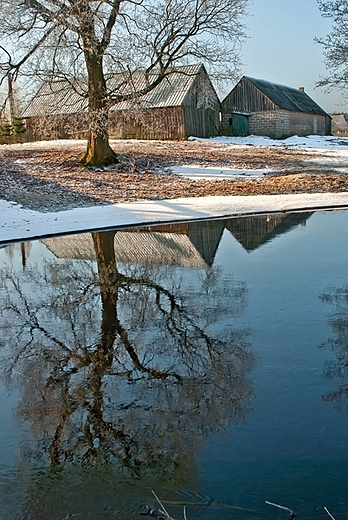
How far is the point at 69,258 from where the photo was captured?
9.38 metres

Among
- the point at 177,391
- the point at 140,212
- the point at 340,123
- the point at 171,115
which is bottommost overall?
the point at 177,391

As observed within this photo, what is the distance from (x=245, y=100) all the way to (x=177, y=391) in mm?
39037

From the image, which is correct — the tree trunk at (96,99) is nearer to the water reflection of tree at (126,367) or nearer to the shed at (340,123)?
Result: the water reflection of tree at (126,367)

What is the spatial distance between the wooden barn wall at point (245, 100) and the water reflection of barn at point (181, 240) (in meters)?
28.9

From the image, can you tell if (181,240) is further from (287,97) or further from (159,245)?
(287,97)

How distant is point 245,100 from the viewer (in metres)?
40.4

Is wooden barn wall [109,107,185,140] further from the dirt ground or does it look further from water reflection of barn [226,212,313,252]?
water reflection of barn [226,212,313,252]

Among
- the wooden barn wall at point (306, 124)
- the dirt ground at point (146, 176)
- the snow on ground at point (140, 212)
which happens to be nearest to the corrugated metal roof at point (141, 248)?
the snow on ground at point (140, 212)

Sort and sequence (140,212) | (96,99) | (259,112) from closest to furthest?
(140,212)
(96,99)
(259,112)

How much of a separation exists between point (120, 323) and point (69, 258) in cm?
382

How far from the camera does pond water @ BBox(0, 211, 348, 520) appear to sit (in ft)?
10.0

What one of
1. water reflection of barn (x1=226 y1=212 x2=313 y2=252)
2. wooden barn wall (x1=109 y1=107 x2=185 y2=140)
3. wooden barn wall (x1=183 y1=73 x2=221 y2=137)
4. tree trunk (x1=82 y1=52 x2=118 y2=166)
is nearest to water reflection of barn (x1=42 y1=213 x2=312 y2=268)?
water reflection of barn (x1=226 y1=212 x2=313 y2=252)

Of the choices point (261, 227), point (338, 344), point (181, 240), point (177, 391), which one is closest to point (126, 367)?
point (177, 391)

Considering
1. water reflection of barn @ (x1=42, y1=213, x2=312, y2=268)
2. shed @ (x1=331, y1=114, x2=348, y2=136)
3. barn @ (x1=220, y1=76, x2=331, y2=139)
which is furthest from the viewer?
shed @ (x1=331, y1=114, x2=348, y2=136)
